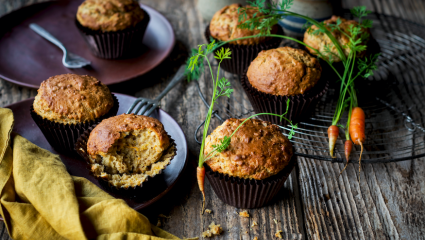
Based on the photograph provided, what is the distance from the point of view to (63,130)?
3156mm

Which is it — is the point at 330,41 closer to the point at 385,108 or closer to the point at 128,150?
the point at 385,108

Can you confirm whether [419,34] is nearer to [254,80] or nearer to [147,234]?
[254,80]

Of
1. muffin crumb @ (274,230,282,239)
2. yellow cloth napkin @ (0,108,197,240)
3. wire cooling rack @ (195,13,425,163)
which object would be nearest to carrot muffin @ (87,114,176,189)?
yellow cloth napkin @ (0,108,197,240)

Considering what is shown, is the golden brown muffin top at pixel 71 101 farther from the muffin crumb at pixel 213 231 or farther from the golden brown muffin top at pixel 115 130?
the muffin crumb at pixel 213 231

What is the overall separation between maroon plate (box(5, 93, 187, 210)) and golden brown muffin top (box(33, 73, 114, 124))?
15.0 inches

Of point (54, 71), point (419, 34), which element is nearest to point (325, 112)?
point (419, 34)

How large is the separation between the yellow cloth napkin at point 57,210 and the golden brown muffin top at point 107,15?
2186 millimetres

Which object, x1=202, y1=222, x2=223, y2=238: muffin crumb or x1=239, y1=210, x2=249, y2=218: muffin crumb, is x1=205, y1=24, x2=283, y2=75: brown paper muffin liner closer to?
x1=239, y1=210, x2=249, y2=218: muffin crumb

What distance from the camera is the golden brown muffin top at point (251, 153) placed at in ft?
8.72

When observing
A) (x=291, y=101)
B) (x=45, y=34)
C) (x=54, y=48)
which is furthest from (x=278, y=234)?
(x=45, y=34)

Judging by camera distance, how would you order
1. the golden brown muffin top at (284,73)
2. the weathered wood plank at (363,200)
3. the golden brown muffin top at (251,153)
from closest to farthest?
the golden brown muffin top at (251,153) < the weathered wood plank at (363,200) < the golden brown muffin top at (284,73)

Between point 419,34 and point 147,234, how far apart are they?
193 inches

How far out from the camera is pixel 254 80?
12.0 feet

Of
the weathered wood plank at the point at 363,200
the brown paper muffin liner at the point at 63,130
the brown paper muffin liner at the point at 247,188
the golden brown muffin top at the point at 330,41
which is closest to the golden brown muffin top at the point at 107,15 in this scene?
the brown paper muffin liner at the point at 63,130
